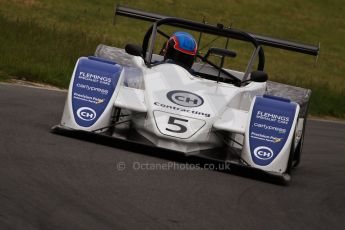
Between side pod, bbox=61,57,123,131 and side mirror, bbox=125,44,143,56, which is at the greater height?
side mirror, bbox=125,44,143,56

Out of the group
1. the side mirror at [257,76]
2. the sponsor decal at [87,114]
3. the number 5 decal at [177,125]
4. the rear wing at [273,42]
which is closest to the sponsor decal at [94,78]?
the sponsor decal at [87,114]

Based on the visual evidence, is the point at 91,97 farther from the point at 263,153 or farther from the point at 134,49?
the point at 263,153

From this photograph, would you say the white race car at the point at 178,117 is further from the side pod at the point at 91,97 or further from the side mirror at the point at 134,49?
the side mirror at the point at 134,49

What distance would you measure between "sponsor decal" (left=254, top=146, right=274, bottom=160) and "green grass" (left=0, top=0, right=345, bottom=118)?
3185 millimetres

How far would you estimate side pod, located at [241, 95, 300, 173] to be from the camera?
27.5 feet

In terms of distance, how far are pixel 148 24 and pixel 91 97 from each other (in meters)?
30.0

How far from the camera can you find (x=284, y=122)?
A: 853 cm

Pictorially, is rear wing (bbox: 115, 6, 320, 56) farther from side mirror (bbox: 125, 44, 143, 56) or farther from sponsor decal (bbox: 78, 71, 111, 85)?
sponsor decal (bbox: 78, 71, 111, 85)

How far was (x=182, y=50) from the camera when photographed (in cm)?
992

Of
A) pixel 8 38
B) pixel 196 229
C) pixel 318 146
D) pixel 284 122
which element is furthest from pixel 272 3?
pixel 196 229

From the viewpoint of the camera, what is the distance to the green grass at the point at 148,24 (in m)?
15.3

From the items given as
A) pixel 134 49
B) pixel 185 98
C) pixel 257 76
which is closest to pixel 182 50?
pixel 134 49

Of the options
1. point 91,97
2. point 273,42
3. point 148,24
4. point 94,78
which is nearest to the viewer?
point 91,97

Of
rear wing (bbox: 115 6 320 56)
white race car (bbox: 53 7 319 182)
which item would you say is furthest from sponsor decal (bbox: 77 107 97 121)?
rear wing (bbox: 115 6 320 56)
